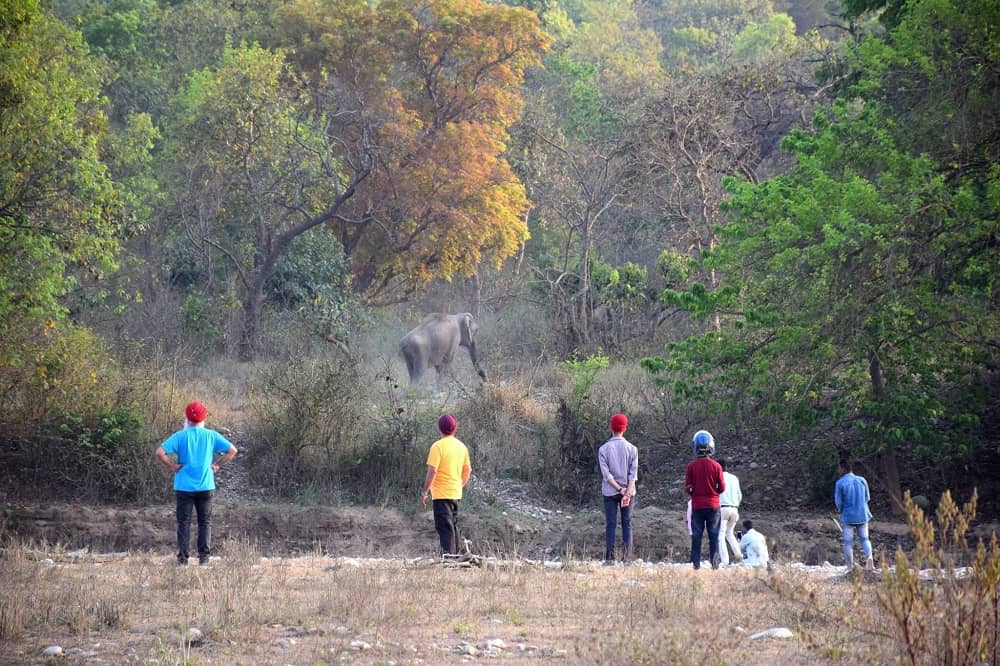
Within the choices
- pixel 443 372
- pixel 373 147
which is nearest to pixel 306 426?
pixel 443 372

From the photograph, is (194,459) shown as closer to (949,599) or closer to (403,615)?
(403,615)

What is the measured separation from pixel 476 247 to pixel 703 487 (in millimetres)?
19263

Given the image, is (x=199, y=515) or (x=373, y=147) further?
(x=373, y=147)

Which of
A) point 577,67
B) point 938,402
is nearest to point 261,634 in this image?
point 938,402

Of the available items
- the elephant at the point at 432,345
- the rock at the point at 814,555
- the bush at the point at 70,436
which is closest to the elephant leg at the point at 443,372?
the elephant at the point at 432,345

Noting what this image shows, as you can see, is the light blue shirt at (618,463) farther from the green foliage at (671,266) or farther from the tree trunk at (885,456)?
the green foliage at (671,266)

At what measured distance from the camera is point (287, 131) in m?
26.9

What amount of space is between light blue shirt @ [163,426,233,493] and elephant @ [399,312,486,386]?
1215cm

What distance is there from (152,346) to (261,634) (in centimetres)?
1766

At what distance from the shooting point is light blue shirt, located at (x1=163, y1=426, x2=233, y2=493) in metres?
11.7

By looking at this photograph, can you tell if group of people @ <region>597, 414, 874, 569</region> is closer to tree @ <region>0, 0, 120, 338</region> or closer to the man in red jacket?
the man in red jacket

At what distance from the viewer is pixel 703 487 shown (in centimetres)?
1191

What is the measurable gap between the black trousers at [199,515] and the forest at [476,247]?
6843mm

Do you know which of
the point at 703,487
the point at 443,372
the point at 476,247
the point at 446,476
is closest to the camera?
the point at 446,476
